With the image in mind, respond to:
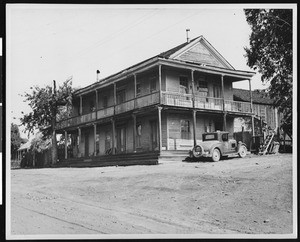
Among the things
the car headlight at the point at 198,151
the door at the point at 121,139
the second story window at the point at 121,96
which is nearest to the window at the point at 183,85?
the second story window at the point at 121,96

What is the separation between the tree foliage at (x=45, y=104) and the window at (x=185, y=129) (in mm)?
9693

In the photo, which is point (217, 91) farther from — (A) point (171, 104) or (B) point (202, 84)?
(A) point (171, 104)

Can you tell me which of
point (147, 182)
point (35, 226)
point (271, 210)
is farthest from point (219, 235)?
point (147, 182)

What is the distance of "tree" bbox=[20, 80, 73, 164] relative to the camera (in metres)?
30.4

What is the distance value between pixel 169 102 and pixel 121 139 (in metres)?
6.67

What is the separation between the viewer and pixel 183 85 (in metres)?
26.0

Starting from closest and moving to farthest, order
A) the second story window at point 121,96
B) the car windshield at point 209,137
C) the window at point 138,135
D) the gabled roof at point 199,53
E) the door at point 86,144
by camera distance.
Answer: the car windshield at point 209,137 < the gabled roof at point 199,53 < the window at point 138,135 < the second story window at point 121,96 < the door at point 86,144

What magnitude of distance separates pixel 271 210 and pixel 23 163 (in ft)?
84.5

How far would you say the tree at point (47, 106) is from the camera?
30.4m

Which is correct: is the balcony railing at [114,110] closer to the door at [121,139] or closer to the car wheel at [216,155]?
the door at [121,139]

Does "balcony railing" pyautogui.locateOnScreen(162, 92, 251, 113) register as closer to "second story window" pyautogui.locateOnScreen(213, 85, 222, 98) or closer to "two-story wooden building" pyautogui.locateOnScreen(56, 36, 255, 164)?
"two-story wooden building" pyautogui.locateOnScreen(56, 36, 255, 164)

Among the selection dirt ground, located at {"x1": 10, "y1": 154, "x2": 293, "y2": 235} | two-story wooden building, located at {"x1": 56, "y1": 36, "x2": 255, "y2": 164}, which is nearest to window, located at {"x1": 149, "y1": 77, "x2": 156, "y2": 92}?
two-story wooden building, located at {"x1": 56, "y1": 36, "x2": 255, "y2": 164}

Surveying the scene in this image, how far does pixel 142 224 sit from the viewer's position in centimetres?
1020

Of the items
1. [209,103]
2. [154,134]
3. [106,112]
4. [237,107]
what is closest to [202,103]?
[209,103]
